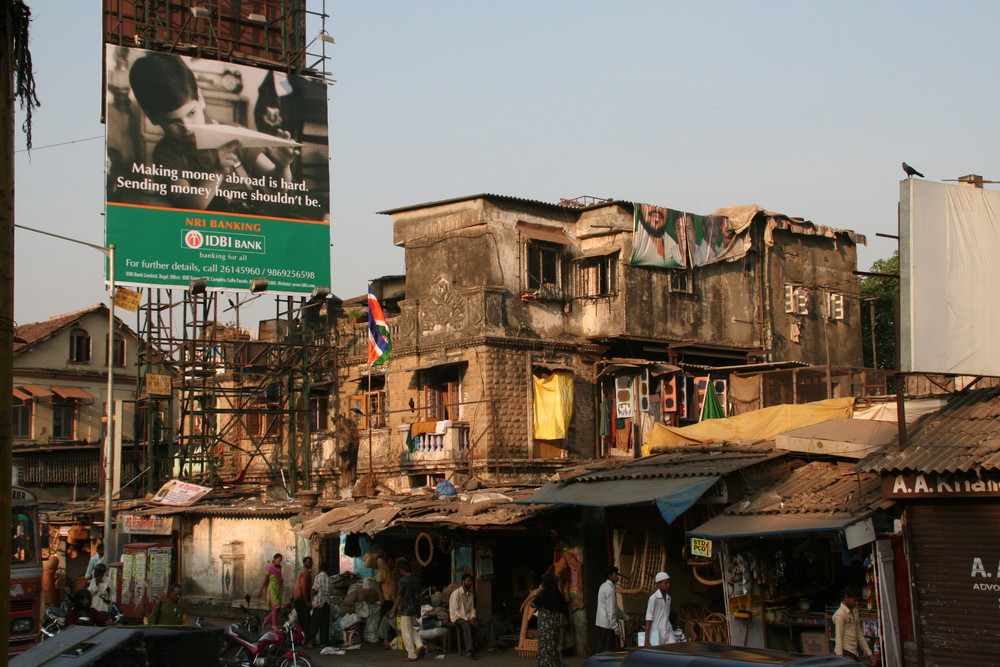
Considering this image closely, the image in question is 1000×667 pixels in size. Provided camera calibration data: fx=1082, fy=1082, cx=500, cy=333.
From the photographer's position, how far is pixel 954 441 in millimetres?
Result: 13383

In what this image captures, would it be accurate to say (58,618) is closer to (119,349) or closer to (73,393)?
(73,393)

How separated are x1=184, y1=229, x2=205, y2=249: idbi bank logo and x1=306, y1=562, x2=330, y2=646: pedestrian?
12842 millimetres

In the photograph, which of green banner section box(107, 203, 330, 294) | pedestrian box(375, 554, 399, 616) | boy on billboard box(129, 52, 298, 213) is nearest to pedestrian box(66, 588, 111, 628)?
pedestrian box(375, 554, 399, 616)

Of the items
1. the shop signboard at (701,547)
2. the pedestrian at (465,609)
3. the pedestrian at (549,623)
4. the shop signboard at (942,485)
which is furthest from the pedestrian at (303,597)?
the shop signboard at (942,485)

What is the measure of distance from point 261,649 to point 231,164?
60.5 ft

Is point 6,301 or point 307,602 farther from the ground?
point 6,301

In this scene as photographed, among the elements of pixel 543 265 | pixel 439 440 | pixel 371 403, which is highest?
pixel 543 265

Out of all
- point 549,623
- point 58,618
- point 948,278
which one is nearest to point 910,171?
point 948,278

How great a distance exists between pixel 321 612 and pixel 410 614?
90.9 inches

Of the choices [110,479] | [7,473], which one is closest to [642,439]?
[110,479]

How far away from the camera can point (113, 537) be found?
92.2 ft

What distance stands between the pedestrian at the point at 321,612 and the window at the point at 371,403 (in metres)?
11.2

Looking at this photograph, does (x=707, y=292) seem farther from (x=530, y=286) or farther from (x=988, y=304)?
(x=988, y=304)

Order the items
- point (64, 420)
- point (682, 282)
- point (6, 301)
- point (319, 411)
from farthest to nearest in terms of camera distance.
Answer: point (64, 420)
point (319, 411)
point (682, 282)
point (6, 301)
